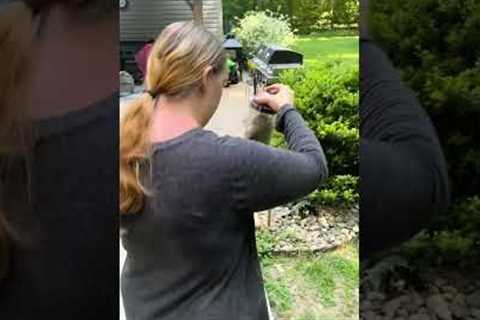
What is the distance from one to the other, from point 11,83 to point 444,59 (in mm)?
1318

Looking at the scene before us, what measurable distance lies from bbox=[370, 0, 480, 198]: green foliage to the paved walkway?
1.51 feet

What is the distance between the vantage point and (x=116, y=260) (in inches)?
81.0

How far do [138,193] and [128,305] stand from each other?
0.35 metres

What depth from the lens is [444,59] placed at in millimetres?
2133

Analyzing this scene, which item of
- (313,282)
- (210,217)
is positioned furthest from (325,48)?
(313,282)

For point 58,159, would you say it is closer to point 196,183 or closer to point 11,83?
point 11,83

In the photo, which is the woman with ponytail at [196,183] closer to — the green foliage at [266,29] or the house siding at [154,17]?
the house siding at [154,17]

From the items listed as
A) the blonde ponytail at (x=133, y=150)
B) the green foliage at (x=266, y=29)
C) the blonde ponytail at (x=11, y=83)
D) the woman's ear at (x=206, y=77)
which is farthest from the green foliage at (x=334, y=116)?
the blonde ponytail at (x=11, y=83)

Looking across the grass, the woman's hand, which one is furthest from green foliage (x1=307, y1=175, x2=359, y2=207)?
the woman's hand

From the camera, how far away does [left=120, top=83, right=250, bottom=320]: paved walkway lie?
1907 millimetres

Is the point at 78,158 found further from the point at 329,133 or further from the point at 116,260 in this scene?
the point at 329,133

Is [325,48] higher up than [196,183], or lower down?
higher up

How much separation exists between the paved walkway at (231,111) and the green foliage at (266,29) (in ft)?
0.47

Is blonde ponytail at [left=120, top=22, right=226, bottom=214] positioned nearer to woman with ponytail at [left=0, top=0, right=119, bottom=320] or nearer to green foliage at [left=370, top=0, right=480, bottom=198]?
woman with ponytail at [left=0, top=0, right=119, bottom=320]
